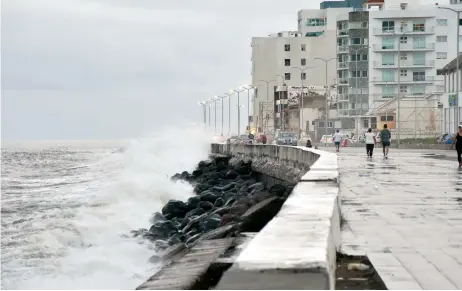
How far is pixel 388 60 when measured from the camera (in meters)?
117

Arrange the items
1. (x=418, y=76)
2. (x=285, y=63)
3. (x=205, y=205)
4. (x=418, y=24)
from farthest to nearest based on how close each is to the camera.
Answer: (x=285, y=63) < (x=418, y=76) < (x=418, y=24) < (x=205, y=205)

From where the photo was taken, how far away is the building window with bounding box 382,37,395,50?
116000mm

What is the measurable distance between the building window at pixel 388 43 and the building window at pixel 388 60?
1135 mm

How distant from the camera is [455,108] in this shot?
67625mm

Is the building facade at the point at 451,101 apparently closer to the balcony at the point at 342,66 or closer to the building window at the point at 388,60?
the building window at the point at 388,60

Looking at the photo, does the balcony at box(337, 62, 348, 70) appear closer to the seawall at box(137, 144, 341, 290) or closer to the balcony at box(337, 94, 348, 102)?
the balcony at box(337, 94, 348, 102)

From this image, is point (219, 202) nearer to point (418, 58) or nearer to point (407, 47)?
point (407, 47)

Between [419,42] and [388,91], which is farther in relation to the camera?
[388,91]

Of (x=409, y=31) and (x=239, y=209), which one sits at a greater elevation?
(x=409, y=31)

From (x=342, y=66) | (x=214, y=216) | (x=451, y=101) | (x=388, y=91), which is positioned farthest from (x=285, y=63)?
(x=214, y=216)

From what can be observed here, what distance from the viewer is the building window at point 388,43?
381ft

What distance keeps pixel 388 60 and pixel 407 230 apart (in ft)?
357

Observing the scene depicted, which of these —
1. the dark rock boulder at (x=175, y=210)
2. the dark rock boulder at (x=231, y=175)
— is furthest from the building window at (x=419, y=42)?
the dark rock boulder at (x=175, y=210)

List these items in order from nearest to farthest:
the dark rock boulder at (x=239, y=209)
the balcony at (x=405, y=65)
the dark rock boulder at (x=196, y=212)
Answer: the dark rock boulder at (x=239, y=209), the dark rock boulder at (x=196, y=212), the balcony at (x=405, y=65)
